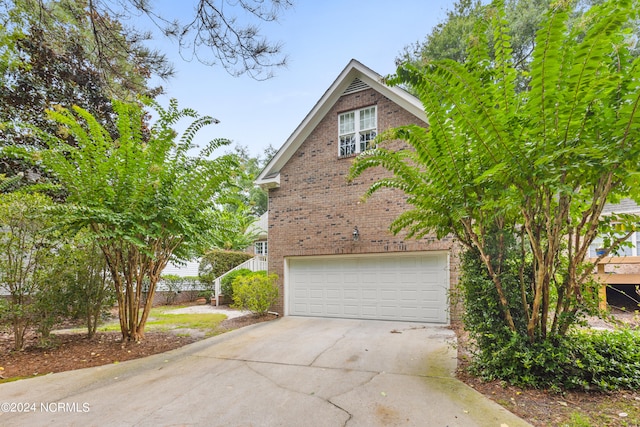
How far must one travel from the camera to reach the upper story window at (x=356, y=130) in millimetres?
9008

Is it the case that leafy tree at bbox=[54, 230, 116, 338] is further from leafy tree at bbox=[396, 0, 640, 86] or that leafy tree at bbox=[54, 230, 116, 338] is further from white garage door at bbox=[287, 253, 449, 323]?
leafy tree at bbox=[396, 0, 640, 86]

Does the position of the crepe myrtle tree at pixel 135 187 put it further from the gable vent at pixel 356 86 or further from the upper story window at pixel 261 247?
the upper story window at pixel 261 247

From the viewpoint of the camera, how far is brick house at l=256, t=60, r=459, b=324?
814cm

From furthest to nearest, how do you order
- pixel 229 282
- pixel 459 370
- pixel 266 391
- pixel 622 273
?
pixel 229 282
pixel 622 273
pixel 459 370
pixel 266 391

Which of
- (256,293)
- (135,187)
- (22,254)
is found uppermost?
(135,187)

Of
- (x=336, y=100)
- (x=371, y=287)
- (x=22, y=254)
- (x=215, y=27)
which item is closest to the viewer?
(x=215, y=27)

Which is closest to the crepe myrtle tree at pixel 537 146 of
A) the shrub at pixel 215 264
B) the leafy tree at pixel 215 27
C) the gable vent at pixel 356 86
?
the leafy tree at pixel 215 27

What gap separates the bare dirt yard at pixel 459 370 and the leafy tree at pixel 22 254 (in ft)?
2.42

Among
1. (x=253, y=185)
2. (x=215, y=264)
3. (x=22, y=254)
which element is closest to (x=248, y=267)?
(x=215, y=264)

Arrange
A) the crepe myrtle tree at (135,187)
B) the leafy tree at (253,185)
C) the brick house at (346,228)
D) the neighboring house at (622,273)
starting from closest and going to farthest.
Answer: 1. the crepe myrtle tree at (135,187)
2. the neighboring house at (622,273)
3. the brick house at (346,228)
4. the leafy tree at (253,185)

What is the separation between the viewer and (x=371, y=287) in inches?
340

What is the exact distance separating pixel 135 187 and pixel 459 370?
18.8 ft

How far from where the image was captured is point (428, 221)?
14.7 feet

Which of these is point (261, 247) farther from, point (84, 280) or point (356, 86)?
point (84, 280)
